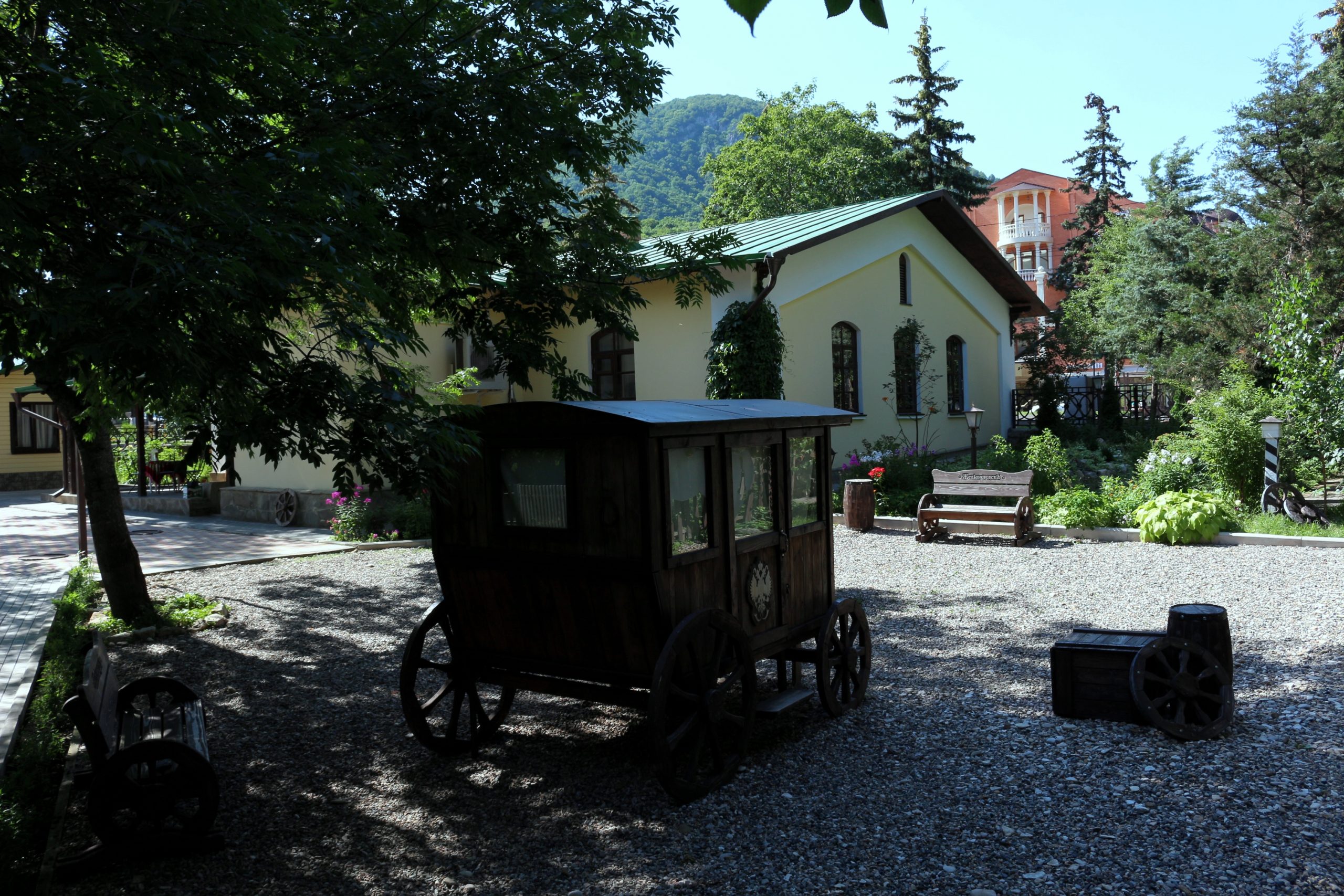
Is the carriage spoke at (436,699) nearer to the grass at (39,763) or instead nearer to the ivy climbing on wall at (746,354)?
the grass at (39,763)

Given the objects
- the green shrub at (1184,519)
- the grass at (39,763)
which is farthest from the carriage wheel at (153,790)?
the green shrub at (1184,519)

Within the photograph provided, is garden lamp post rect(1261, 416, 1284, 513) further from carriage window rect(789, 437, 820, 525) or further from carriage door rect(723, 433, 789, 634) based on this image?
carriage door rect(723, 433, 789, 634)

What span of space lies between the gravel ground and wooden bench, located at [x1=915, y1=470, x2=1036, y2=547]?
425 cm

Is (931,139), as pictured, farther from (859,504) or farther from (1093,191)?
(859,504)

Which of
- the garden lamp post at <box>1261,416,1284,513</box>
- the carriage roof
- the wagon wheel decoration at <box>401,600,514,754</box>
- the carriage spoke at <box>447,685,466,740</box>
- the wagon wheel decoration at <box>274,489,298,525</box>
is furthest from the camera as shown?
the wagon wheel decoration at <box>274,489,298,525</box>

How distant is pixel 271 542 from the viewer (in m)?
14.9

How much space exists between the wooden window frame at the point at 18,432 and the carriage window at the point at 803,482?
92.5 ft

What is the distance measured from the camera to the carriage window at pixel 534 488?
15.5ft

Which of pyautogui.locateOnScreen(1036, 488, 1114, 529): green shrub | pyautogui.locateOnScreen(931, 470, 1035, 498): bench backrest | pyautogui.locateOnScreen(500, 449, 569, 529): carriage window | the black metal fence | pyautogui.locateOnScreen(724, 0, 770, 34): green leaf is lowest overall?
pyautogui.locateOnScreen(1036, 488, 1114, 529): green shrub

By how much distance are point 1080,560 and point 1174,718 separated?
604 cm

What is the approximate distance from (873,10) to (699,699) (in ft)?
10.9

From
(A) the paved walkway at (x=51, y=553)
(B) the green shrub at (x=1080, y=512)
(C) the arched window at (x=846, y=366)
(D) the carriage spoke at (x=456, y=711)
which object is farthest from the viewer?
(C) the arched window at (x=846, y=366)

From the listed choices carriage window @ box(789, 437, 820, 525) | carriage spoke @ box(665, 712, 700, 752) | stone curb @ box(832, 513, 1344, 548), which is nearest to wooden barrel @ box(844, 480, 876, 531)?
stone curb @ box(832, 513, 1344, 548)

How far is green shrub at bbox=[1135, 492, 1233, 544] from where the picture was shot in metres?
11.3
